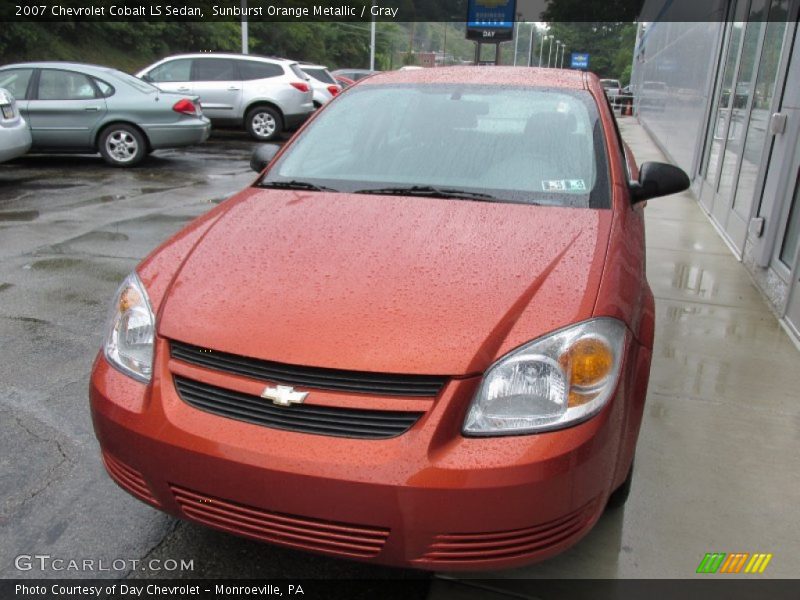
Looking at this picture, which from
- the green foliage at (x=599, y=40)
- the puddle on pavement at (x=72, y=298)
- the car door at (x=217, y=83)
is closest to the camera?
the puddle on pavement at (x=72, y=298)

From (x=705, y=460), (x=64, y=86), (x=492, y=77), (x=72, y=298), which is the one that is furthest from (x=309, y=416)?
(x=64, y=86)

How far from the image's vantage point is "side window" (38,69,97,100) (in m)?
10.1

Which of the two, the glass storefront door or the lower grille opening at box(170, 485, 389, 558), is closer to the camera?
the lower grille opening at box(170, 485, 389, 558)

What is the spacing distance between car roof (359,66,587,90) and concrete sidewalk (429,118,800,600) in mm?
1660

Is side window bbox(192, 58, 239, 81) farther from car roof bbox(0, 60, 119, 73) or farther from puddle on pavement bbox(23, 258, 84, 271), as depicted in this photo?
puddle on pavement bbox(23, 258, 84, 271)

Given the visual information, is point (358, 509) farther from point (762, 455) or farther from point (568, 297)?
point (762, 455)

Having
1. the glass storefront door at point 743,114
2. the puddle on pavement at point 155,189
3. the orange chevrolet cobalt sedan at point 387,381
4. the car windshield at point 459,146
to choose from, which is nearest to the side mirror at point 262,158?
the car windshield at point 459,146

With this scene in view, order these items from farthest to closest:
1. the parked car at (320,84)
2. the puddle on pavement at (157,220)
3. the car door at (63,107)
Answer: the parked car at (320,84) < the car door at (63,107) < the puddle on pavement at (157,220)

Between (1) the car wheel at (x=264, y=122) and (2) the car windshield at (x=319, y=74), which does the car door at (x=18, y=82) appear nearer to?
(1) the car wheel at (x=264, y=122)

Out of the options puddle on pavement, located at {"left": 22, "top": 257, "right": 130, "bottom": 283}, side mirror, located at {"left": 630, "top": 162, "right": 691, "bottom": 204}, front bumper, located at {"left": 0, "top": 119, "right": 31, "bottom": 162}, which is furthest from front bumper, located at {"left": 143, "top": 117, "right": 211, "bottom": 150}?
side mirror, located at {"left": 630, "top": 162, "right": 691, "bottom": 204}

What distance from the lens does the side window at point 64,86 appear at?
1010 cm

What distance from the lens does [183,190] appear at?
902cm

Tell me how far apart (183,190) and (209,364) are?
7578 millimetres

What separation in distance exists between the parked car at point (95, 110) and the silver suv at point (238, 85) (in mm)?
3518
